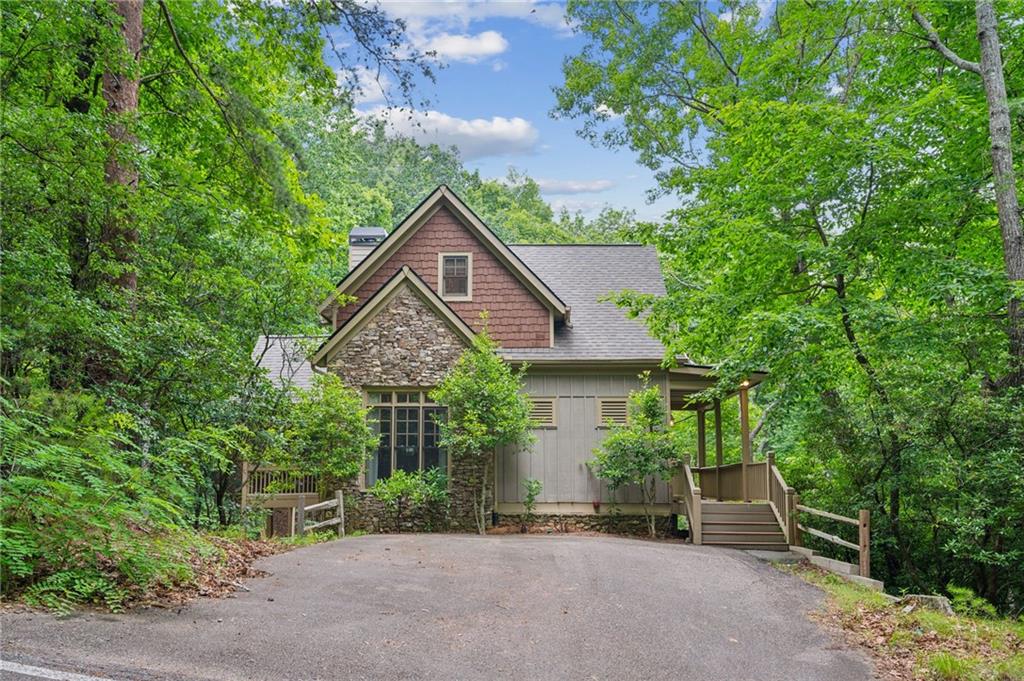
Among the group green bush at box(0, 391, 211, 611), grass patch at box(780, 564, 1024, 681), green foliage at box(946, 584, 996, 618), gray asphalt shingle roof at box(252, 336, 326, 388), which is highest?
gray asphalt shingle roof at box(252, 336, 326, 388)

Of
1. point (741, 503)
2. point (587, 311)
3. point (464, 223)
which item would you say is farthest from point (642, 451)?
point (464, 223)

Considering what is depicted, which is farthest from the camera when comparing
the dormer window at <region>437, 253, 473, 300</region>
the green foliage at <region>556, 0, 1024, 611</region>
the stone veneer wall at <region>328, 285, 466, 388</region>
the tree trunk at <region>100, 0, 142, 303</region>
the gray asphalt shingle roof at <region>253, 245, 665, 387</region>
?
the dormer window at <region>437, 253, 473, 300</region>

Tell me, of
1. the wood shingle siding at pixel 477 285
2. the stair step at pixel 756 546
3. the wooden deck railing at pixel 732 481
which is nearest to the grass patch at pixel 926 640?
the stair step at pixel 756 546

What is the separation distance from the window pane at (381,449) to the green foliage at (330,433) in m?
0.75

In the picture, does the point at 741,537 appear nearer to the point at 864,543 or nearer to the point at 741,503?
the point at 741,503

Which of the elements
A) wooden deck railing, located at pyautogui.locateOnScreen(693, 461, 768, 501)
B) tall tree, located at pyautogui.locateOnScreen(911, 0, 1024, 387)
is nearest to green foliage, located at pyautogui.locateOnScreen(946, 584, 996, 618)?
tall tree, located at pyautogui.locateOnScreen(911, 0, 1024, 387)

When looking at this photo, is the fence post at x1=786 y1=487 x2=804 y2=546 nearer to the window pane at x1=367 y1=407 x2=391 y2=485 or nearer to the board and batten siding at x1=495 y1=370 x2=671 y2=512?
the board and batten siding at x1=495 y1=370 x2=671 y2=512

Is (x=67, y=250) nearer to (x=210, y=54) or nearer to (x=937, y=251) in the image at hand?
(x=210, y=54)

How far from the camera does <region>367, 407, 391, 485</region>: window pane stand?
47.5 ft

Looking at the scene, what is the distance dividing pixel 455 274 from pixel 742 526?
7.96m

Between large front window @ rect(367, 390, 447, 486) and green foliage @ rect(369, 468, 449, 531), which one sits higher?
large front window @ rect(367, 390, 447, 486)

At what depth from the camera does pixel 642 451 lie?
13.5 meters

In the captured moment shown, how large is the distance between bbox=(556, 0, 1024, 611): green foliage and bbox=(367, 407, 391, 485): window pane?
214 inches

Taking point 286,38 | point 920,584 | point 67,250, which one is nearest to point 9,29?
point 67,250
